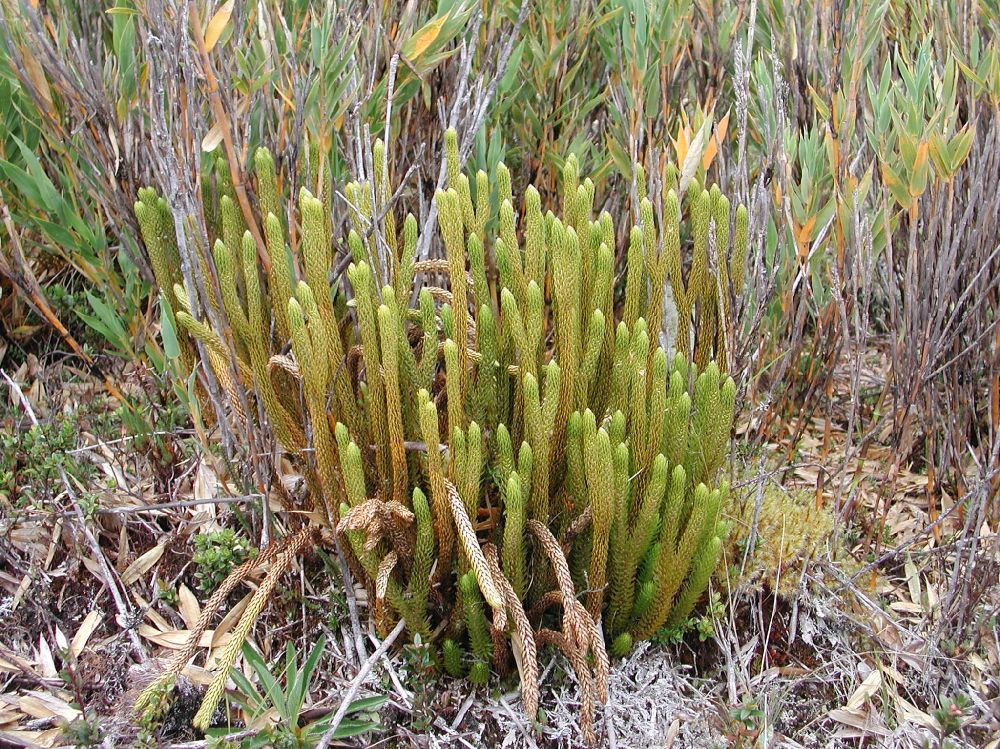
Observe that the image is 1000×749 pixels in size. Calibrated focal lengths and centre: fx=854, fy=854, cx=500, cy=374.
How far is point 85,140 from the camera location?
6.26ft

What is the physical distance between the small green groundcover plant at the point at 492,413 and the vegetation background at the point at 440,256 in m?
0.08

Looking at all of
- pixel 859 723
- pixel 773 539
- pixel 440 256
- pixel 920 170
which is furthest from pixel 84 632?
pixel 920 170

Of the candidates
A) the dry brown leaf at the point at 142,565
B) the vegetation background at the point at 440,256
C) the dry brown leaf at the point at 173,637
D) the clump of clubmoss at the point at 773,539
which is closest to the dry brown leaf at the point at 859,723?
the vegetation background at the point at 440,256

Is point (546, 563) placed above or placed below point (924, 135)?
below

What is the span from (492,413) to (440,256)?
634 mm

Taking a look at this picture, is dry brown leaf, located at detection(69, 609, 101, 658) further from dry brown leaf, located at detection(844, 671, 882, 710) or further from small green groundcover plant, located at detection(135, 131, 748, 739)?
dry brown leaf, located at detection(844, 671, 882, 710)

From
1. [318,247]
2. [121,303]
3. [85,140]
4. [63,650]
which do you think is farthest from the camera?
[121,303]

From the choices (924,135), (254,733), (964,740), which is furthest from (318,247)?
(964,740)

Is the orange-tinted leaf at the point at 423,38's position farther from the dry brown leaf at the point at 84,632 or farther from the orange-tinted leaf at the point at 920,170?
the dry brown leaf at the point at 84,632

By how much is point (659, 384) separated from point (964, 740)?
980mm

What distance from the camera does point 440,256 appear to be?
90.2 inches

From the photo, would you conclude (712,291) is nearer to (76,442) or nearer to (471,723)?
(471,723)

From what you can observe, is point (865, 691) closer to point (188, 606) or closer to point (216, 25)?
point (188, 606)

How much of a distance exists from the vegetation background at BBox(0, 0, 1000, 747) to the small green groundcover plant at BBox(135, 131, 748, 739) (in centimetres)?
8
